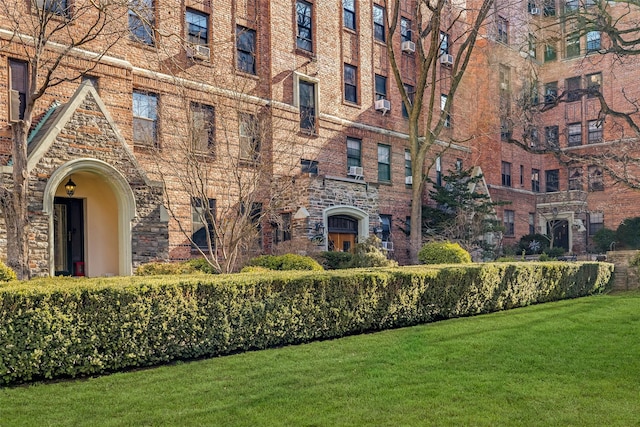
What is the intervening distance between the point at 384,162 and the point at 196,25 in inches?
437

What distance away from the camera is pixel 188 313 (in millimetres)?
7926

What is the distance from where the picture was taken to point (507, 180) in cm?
3597

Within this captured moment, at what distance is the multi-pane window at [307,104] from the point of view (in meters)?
23.1

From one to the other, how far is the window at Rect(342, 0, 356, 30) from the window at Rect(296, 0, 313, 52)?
1884 mm

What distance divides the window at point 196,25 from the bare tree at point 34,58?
349 centimetres

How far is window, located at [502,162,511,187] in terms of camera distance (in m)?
35.6

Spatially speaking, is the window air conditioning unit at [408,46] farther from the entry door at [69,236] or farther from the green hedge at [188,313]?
the green hedge at [188,313]

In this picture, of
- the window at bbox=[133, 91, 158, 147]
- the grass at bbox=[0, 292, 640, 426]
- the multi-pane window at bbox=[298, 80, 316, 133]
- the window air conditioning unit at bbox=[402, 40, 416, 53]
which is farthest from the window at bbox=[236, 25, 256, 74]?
the grass at bbox=[0, 292, 640, 426]

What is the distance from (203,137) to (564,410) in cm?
1141

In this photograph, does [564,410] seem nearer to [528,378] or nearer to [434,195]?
[528,378]

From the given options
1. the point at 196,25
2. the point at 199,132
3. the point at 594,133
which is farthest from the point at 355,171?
the point at 594,133

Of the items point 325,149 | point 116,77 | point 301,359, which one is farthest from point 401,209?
point 301,359

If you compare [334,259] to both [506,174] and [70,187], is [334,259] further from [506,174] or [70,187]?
[506,174]

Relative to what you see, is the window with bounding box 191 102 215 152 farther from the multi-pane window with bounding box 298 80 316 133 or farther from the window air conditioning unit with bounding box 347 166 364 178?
the window air conditioning unit with bounding box 347 166 364 178
